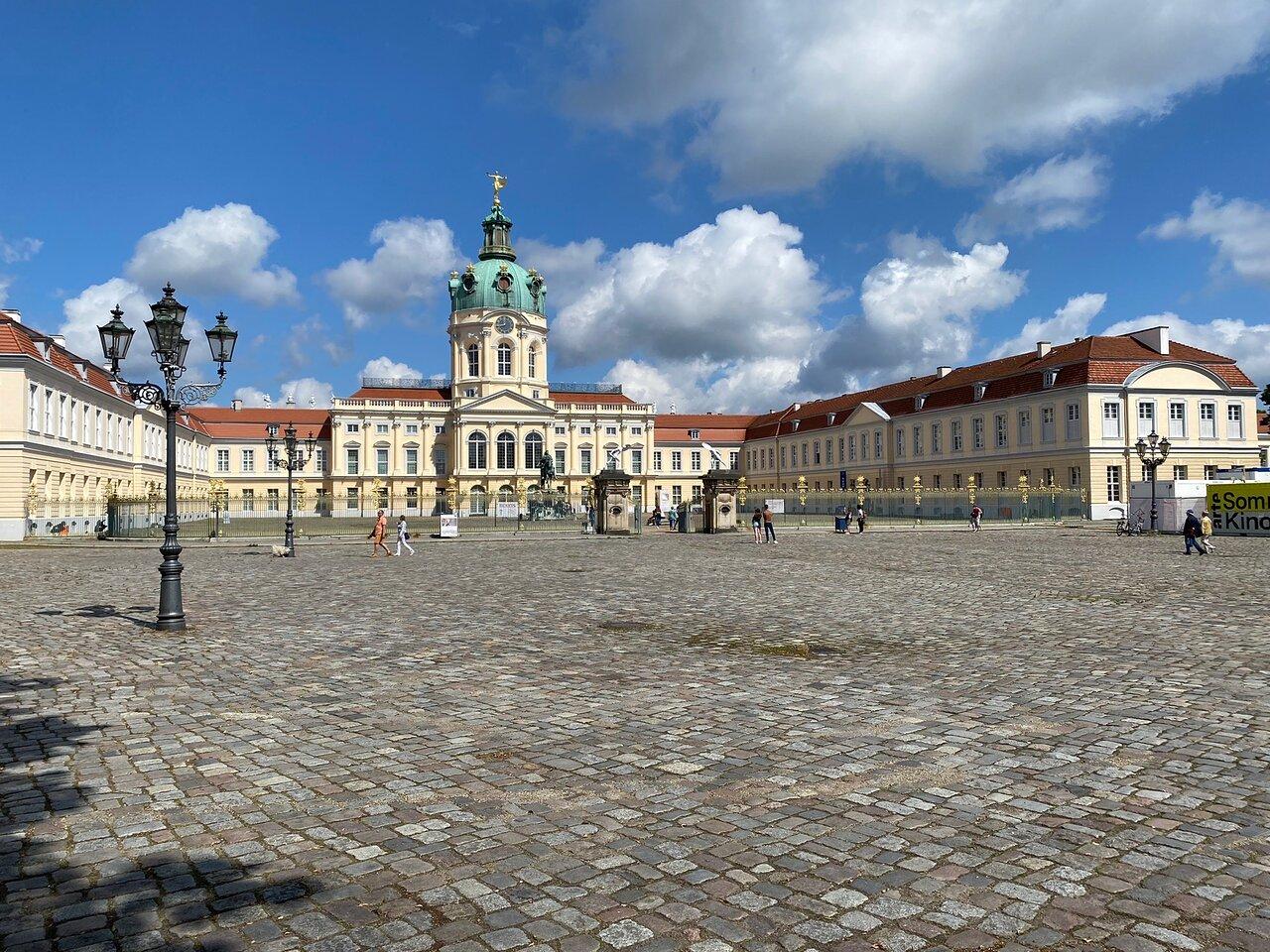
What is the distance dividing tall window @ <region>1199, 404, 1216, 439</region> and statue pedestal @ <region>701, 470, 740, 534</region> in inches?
1334

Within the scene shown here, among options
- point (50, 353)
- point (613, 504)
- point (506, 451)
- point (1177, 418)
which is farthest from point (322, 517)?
point (1177, 418)

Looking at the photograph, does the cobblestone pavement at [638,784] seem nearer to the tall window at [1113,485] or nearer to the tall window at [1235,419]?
the tall window at [1113,485]

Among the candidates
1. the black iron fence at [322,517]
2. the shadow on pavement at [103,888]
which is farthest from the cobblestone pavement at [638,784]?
the black iron fence at [322,517]

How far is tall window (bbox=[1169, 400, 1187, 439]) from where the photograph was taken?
55.7m

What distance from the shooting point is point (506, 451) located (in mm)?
87625

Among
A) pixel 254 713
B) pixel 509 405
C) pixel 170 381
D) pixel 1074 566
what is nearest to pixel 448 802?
pixel 254 713

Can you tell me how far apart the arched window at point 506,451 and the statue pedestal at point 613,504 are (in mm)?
45608

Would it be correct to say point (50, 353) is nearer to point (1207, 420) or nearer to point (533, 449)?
point (533, 449)

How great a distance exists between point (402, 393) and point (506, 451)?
1601cm

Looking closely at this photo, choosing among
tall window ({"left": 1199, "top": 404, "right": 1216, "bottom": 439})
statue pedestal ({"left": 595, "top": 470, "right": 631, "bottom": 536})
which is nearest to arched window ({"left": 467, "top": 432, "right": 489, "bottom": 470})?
statue pedestal ({"left": 595, "top": 470, "right": 631, "bottom": 536})

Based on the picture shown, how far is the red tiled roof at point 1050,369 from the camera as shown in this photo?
180 ft

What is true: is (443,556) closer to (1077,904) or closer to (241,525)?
(1077,904)

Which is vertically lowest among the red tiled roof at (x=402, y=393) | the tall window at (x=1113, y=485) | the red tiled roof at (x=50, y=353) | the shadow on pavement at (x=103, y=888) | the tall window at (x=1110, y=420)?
the shadow on pavement at (x=103, y=888)

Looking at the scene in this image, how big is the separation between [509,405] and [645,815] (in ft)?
273
